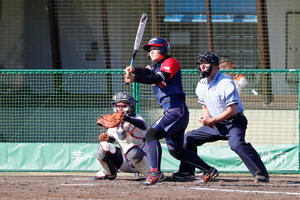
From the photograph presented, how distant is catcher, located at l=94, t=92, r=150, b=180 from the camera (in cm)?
712

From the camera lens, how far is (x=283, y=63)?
12.6m

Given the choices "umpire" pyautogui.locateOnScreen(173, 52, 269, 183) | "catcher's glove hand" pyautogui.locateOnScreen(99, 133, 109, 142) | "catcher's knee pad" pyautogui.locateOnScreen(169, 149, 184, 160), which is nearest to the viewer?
"umpire" pyautogui.locateOnScreen(173, 52, 269, 183)

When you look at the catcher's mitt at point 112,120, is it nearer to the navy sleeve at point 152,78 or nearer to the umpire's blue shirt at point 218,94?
the navy sleeve at point 152,78

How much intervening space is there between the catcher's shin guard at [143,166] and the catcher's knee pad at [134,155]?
11 centimetres

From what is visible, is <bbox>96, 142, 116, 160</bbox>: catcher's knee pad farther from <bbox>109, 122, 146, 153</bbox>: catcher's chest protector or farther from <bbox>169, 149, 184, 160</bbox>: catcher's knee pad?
<bbox>169, 149, 184, 160</bbox>: catcher's knee pad

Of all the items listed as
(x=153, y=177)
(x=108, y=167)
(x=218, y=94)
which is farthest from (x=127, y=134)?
(x=218, y=94)

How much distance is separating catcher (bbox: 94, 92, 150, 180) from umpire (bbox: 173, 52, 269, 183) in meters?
0.87

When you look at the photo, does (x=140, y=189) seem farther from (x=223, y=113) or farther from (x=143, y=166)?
(x=223, y=113)

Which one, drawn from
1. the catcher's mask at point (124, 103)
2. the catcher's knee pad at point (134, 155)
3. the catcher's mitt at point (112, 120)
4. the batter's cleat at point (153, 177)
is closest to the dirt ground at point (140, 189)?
the batter's cleat at point (153, 177)

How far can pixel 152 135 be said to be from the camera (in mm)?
6723

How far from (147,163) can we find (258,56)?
6.14 m

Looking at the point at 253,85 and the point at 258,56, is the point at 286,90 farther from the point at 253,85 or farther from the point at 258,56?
the point at 258,56

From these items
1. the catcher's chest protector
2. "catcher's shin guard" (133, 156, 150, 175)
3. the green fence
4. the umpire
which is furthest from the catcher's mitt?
the green fence

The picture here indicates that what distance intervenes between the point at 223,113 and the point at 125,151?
4.64 ft
